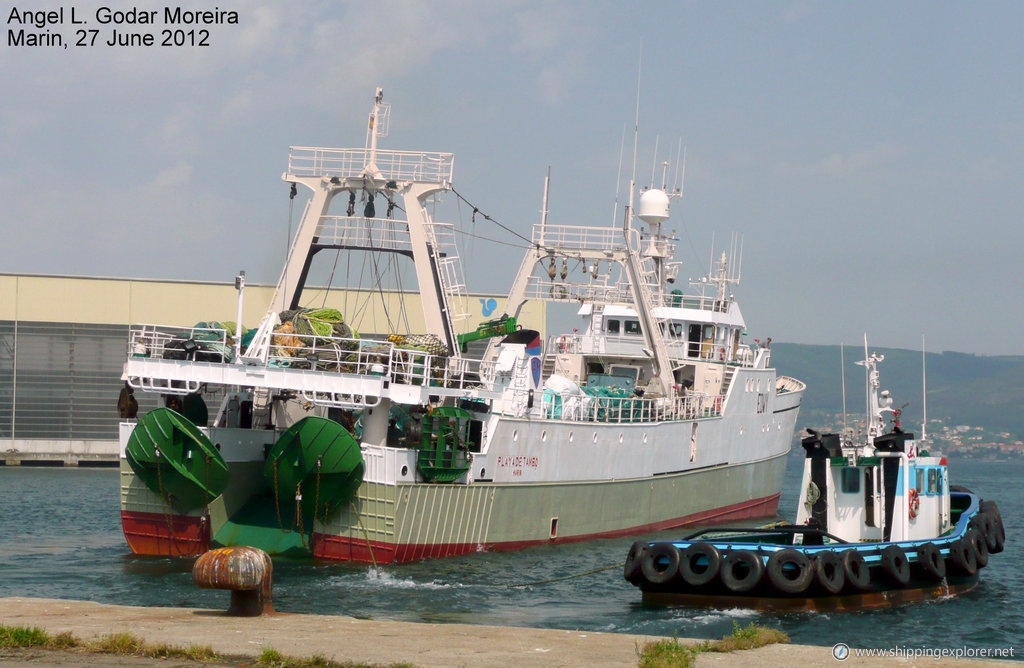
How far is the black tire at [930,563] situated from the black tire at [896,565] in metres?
0.52

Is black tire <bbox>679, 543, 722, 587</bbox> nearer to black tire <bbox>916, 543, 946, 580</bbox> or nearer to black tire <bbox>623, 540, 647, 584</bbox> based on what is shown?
black tire <bbox>623, 540, 647, 584</bbox>

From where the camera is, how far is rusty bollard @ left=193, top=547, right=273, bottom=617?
15.7m

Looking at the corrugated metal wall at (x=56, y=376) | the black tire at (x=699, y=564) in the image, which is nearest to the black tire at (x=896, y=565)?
the black tire at (x=699, y=564)

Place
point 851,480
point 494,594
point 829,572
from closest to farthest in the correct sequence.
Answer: point 829,572, point 494,594, point 851,480

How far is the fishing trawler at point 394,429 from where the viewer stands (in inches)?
936

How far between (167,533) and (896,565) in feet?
47.1

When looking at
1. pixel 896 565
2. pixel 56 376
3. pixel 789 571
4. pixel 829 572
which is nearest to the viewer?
pixel 789 571

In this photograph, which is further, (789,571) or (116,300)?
(116,300)

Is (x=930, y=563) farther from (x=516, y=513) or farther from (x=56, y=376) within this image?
(x=56, y=376)

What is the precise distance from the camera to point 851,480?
2445 cm

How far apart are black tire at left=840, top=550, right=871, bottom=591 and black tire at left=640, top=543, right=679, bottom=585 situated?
2.95 meters

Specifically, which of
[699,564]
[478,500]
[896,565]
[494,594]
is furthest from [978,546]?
[478,500]

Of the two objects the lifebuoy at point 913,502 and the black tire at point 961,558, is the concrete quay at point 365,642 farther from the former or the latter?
the black tire at point 961,558

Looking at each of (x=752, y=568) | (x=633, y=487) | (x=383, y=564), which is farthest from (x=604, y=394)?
(x=752, y=568)
